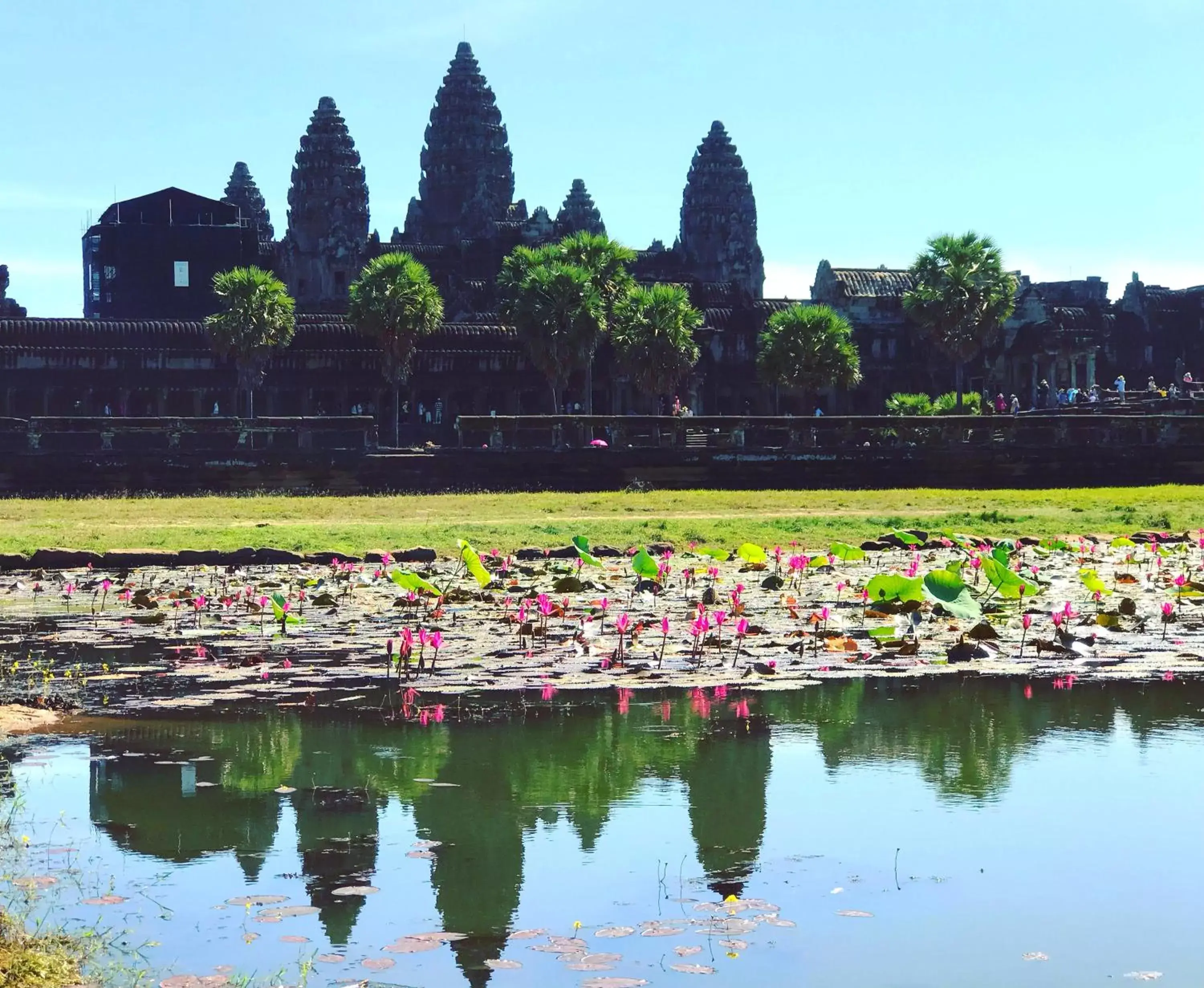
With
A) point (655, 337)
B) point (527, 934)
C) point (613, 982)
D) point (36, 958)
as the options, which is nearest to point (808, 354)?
point (655, 337)

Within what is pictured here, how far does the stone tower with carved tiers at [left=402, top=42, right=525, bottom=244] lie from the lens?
10588cm

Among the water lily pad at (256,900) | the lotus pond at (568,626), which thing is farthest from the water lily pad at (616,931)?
the lotus pond at (568,626)

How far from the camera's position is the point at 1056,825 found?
8703 millimetres

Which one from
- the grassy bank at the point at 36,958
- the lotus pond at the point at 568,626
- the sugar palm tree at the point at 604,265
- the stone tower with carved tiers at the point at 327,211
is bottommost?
the grassy bank at the point at 36,958

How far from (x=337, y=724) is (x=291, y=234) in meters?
87.3

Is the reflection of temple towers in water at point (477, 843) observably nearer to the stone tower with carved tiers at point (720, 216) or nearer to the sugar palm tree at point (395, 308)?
the sugar palm tree at point (395, 308)

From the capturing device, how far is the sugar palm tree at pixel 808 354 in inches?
2739

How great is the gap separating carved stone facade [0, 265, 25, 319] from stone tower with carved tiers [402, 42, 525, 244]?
903 inches

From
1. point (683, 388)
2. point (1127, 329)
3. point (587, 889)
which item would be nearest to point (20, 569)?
point (587, 889)

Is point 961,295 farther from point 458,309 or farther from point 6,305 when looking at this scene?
point 6,305

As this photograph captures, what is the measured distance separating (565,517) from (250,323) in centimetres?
3802

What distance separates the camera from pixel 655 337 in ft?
220

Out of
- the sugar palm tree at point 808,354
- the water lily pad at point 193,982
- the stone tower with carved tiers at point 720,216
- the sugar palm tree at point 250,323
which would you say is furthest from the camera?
the stone tower with carved tiers at point 720,216

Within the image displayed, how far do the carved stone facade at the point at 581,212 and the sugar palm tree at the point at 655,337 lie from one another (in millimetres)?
38181
